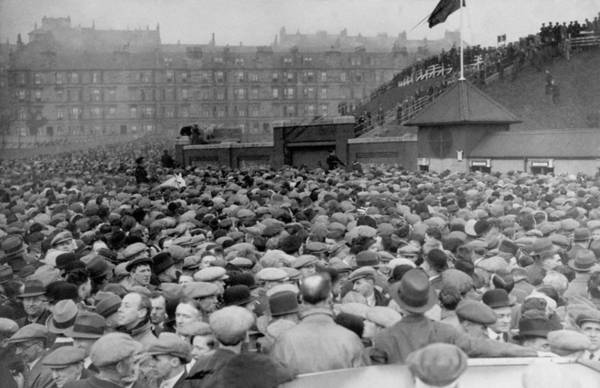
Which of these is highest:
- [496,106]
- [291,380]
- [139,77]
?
[139,77]

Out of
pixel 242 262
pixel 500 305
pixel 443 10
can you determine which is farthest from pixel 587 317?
pixel 443 10

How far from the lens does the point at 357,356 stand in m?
3.82

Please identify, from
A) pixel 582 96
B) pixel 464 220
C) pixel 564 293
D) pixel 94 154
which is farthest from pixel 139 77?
pixel 564 293

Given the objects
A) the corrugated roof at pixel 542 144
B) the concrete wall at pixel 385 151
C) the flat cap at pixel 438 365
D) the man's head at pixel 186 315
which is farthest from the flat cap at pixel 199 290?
the concrete wall at pixel 385 151

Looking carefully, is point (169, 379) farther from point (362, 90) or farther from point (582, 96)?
point (362, 90)

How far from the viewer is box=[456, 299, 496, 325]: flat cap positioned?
4605mm

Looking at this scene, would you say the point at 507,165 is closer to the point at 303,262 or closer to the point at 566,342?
the point at 303,262

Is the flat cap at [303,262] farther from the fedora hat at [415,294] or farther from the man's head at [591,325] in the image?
the man's head at [591,325]

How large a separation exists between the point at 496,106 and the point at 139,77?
117 feet

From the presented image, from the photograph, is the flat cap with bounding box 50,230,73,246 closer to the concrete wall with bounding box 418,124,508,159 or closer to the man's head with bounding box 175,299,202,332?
the man's head with bounding box 175,299,202,332

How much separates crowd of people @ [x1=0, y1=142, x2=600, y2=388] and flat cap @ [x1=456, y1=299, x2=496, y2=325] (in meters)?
0.01

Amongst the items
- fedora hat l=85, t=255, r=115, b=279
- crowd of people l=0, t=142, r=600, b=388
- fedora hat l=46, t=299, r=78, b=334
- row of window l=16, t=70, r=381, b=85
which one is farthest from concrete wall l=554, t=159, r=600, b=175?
row of window l=16, t=70, r=381, b=85

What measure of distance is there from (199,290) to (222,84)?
187ft

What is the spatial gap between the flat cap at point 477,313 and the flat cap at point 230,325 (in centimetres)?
154
